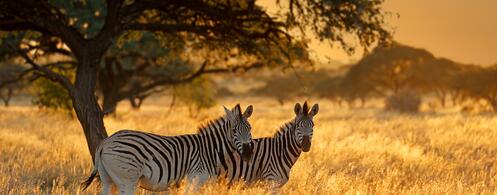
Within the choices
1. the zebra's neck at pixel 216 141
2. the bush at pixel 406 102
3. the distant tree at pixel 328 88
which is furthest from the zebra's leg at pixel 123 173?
the distant tree at pixel 328 88

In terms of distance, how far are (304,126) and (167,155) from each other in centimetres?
219

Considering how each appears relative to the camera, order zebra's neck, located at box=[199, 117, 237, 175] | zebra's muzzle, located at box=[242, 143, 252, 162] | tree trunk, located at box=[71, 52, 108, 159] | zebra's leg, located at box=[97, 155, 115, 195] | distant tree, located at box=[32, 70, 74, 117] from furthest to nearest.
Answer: distant tree, located at box=[32, 70, 74, 117], tree trunk, located at box=[71, 52, 108, 159], zebra's neck, located at box=[199, 117, 237, 175], zebra's muzzle, located at box=[242, 143, 252, 162], zebra's leg, located at box=[97, 155, 115, 195]

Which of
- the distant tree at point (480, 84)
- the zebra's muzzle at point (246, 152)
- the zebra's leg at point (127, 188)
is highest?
the distant tree at point (480, 84)

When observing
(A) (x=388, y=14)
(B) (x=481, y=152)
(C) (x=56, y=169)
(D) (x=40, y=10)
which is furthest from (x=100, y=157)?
(B) (x=481, y=152)

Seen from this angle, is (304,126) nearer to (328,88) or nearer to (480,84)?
(480,84)

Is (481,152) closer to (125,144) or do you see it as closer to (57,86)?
(125,144)

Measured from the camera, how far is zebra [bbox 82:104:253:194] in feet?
24.9

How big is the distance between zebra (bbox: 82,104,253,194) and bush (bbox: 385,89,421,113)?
36244mm

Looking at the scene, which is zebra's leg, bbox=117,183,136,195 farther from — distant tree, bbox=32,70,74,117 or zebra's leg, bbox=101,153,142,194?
distant tree, bbox=32,70,74,117

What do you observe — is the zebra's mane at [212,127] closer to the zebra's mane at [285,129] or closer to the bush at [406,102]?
the zebra's mane at [285,129]

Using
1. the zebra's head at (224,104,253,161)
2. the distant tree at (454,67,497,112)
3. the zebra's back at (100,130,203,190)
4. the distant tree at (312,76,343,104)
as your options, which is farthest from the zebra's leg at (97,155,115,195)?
the distant tree at (312,76,343,104)

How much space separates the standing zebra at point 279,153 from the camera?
9141 millimetres

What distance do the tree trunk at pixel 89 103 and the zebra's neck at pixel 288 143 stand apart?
3.87m

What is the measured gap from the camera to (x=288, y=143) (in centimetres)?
952
